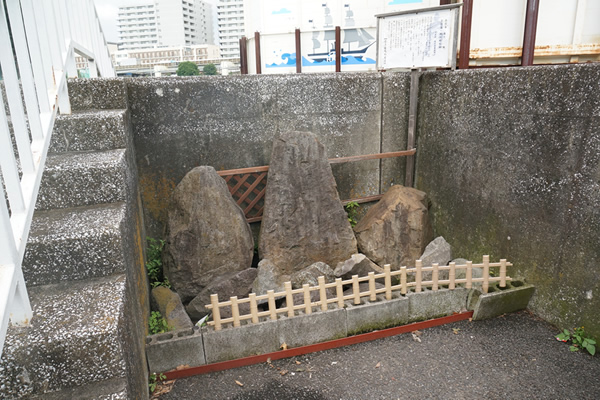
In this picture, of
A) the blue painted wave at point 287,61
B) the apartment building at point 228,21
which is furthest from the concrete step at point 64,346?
the apartment building at point 228,21

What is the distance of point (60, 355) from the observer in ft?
5.44

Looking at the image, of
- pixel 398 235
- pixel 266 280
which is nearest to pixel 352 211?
pixel 398 235

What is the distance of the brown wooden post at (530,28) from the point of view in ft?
16.2

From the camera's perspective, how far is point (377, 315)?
11.9 feet

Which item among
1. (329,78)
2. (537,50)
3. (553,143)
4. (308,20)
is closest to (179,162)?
(329,78)

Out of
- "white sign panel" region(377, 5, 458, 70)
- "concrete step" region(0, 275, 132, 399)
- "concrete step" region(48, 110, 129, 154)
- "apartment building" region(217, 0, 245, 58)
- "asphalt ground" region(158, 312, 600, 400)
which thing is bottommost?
"asphalt ground" region(158, 312, 600, 400)

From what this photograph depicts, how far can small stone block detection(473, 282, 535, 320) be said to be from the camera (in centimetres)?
376

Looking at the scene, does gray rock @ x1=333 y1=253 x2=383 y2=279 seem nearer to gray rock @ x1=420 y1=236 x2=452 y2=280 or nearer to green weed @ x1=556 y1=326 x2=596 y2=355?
gray rock @ x1=420 y1=236 x2=452 y2=280

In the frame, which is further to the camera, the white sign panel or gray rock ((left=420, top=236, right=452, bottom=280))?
the white sign panel

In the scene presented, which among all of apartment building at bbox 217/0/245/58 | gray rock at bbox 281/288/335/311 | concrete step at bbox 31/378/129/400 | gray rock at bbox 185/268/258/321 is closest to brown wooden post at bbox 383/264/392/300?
gray rock at bbox 281/288/335/311

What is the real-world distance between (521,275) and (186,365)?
3304 mm

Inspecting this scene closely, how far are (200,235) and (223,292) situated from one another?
2.03 feet

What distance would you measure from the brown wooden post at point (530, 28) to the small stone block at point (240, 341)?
15.6ft

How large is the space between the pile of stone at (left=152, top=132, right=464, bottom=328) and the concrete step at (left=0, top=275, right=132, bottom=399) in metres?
1.69
